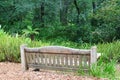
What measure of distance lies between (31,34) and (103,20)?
5506mm

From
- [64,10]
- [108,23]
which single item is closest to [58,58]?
[108,23]

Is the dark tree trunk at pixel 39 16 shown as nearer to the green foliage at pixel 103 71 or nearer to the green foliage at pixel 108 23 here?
the green foliage at pixel 108 23

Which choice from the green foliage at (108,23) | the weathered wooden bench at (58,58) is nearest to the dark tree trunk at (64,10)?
the green foliage at (108,23)

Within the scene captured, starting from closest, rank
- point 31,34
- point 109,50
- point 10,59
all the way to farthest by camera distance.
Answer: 1. point 10,59
2. point 109,50
3. point 31,34

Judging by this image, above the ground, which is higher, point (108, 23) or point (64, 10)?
point (64, 10)

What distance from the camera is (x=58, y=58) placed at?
614 centimetres

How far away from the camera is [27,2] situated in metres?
20.8

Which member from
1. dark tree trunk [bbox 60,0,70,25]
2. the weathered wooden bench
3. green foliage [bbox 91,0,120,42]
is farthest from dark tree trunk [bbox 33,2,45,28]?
the weathered wooden bench

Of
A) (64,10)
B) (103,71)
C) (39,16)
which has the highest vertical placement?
(64,10)

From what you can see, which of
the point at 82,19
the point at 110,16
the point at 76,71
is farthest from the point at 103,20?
the point at 76,71

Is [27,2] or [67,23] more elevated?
[27,2]

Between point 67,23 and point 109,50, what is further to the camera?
point 67,23

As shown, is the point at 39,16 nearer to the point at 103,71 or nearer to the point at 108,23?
the point at 108,23

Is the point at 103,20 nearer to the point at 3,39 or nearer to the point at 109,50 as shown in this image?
the point at 109,50
